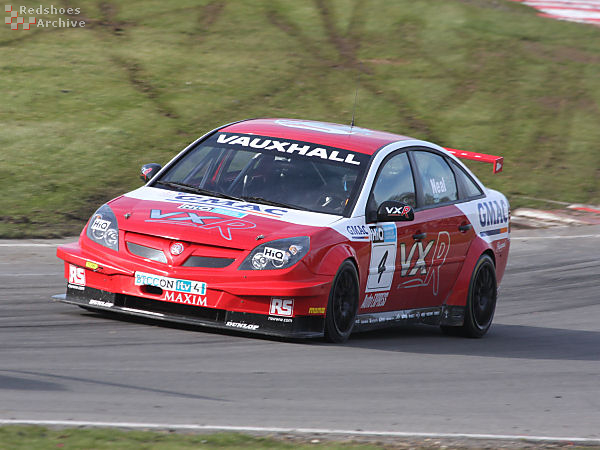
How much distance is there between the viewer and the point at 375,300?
764 cm

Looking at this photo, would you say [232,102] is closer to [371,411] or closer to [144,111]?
[144,111]

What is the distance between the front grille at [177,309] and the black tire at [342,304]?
0.70m

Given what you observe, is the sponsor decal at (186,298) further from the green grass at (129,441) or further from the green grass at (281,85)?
the green grass at (281,85)

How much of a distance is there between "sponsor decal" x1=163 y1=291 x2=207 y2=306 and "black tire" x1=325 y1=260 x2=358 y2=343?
803 mm

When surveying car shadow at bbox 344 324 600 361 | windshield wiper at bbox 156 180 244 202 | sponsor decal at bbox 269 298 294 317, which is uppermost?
windshield wiper at bbox 156 180 244 202

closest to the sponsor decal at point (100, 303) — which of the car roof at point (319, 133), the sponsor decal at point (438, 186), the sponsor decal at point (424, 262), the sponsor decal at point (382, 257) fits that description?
the sponsor decal at point (382, 257)

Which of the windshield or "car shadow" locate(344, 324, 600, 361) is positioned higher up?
the windshield

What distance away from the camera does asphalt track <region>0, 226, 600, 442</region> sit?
529 centimetres

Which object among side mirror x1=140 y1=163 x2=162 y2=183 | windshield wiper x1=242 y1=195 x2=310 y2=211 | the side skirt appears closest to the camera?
windshield wiper x1=242 y1=195 x2=310 y2=211

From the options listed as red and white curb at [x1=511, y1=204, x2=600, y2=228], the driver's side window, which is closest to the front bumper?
the driver's side window

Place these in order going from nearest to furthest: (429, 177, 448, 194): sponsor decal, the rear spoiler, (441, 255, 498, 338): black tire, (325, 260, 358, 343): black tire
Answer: (325, 260, 358, 343): black tire → (429, 177, 448, 194): sponsor decal → (441, 255, 498, 338): black tire → the rear spoiler

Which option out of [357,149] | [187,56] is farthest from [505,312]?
[187,56]

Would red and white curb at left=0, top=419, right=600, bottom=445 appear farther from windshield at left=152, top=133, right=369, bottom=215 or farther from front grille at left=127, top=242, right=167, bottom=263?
windshield at left=152, top=133, right=369, bottom=215

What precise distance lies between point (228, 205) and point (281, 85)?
1261cm
